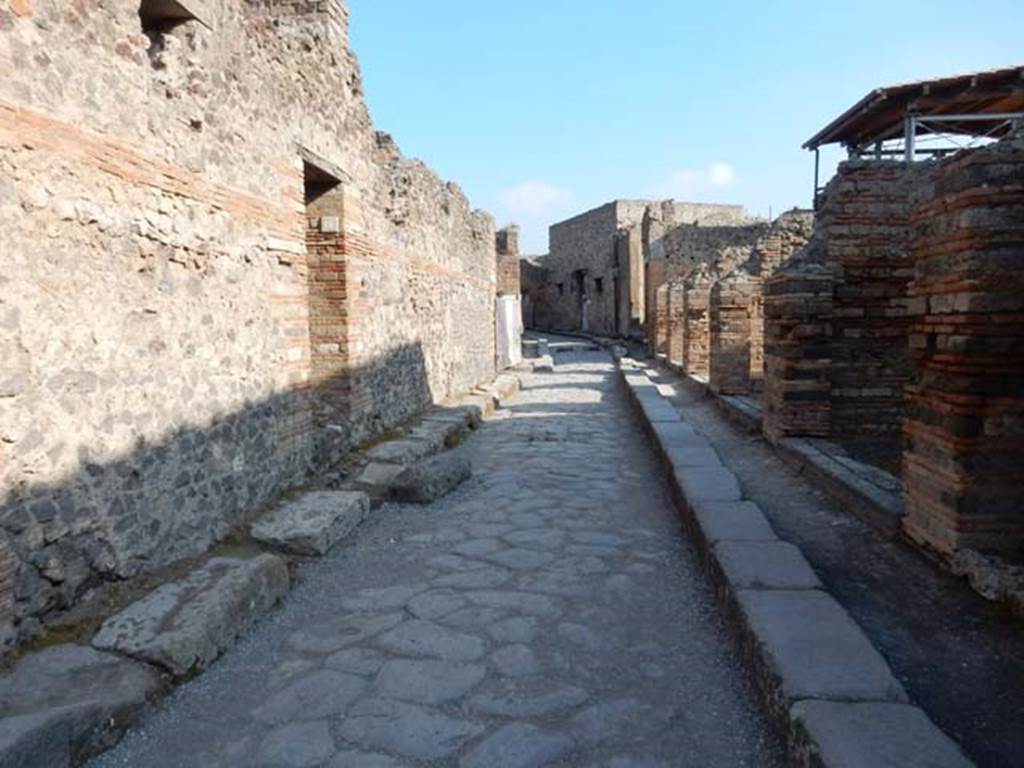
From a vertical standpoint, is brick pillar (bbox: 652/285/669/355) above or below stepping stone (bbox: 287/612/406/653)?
above

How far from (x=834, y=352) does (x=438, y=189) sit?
20.0 feet

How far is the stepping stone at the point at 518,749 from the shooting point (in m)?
2.33

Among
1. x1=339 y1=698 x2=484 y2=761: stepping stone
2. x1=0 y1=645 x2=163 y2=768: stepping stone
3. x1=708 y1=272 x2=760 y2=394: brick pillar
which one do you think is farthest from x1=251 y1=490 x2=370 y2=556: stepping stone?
x1=708 y1=272 x2=760 y2=394: brick pillar

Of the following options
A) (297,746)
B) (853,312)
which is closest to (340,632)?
(297,746)

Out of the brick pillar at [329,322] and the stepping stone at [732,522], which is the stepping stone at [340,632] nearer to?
the stepping stone at [732,522]

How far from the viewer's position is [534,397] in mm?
12164

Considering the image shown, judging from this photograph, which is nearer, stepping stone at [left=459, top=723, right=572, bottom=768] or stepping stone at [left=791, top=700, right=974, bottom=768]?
stepping stone at [left=791, top=700, right=974, bottom=768]

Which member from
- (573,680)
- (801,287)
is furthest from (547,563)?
A: (801,287)

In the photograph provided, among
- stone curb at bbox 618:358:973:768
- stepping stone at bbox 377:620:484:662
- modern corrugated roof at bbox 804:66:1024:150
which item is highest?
modern corrugated roof at bbox 804:66:1024:150

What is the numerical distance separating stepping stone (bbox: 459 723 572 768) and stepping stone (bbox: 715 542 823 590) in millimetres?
1176

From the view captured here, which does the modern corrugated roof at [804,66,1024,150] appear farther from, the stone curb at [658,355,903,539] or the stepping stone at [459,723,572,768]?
the stepping stone at [459,723,572,768]

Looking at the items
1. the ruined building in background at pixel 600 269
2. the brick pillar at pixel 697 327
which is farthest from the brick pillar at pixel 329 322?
the ruined building in background at pixel 600 269

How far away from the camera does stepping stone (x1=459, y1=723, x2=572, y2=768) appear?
91.9 inches

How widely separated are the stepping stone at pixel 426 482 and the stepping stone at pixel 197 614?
177 centimetres
